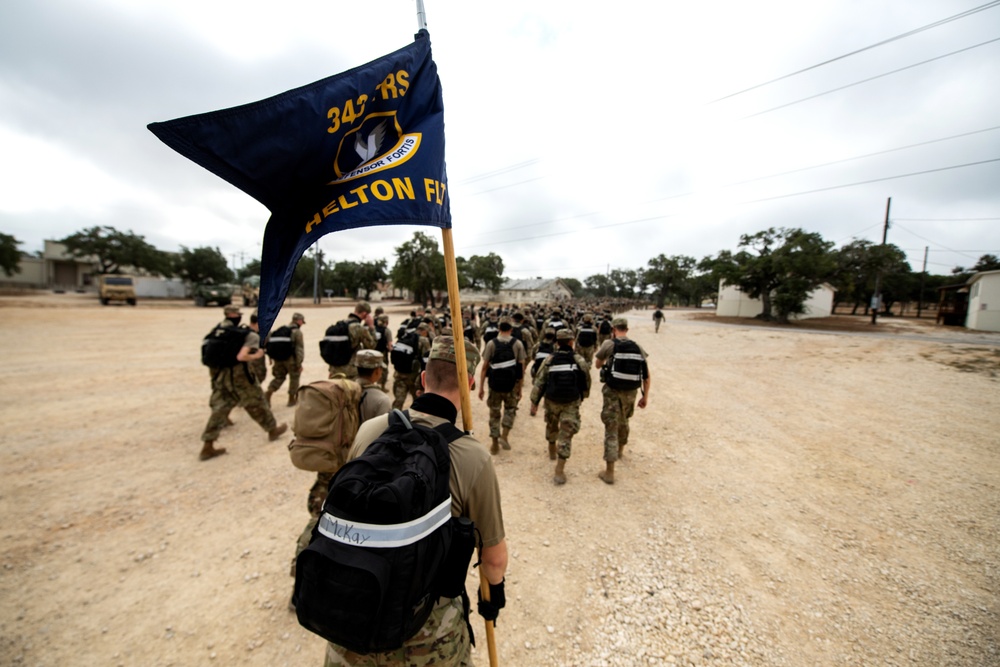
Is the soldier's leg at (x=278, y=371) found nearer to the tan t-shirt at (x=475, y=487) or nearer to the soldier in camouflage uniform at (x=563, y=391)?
the soldier in camouflage uniform at (x=563, y=391)

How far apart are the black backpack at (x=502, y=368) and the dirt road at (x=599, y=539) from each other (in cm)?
119

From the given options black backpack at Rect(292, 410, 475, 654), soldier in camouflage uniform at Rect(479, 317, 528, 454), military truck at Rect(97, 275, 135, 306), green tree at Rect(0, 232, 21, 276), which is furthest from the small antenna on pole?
green tree at Rect(0, 232, 21, 276)

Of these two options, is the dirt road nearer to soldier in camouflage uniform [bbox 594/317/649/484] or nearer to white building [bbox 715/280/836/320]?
soldier in camouflage uniform [bbox 594/317/649/484]

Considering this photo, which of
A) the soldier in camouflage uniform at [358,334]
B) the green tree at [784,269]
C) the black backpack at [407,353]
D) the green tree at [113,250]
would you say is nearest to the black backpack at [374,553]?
the soldier in camouflage uniform at [358,334]

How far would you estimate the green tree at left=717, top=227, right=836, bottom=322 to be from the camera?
1145 inches

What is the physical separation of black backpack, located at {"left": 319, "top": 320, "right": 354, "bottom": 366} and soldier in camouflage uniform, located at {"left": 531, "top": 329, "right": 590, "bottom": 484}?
356cm

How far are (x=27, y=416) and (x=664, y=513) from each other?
1096cm

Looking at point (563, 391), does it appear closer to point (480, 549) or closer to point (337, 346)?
point (480, 549)

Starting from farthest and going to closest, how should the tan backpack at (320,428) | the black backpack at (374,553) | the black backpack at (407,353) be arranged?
1. the black backpack at (407,353)
2. the tan backpack at (320,428)
3. the black backpack at (374,553)

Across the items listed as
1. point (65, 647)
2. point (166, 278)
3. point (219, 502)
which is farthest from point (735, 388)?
point (166, 278)

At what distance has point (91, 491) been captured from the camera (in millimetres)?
4387

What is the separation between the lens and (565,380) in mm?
5137

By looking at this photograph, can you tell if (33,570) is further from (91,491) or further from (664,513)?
(664,513)

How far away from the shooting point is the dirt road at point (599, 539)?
274 centimetres
